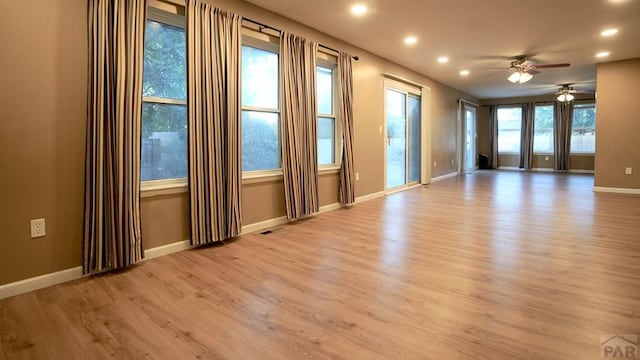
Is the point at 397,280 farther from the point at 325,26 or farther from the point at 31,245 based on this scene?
the point at 325,26

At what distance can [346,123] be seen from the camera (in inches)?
206

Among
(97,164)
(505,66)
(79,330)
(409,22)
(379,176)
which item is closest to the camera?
(79,330)

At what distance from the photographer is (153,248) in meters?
3.14

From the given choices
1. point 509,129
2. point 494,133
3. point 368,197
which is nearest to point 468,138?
point 494,133

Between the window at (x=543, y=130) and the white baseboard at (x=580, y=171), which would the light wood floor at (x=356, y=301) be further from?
the window at (x=543, y=130)

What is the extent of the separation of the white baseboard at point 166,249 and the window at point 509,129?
12.0 m

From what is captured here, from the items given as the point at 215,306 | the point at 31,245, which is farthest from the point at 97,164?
the point at 215,306

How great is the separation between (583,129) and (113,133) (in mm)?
12630

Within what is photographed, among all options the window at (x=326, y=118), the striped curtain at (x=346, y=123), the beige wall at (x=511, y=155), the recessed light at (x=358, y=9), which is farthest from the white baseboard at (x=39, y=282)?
the beige wall at (x=511, y=155)

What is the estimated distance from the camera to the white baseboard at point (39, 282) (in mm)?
2355

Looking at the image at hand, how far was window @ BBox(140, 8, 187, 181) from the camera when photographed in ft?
10.3

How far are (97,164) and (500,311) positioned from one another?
9.45 ft

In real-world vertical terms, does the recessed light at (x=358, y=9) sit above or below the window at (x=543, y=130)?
above

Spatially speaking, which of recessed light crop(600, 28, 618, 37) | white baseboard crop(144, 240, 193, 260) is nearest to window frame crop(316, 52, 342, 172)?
white baseboard crop(144, 240, 193, 260)
